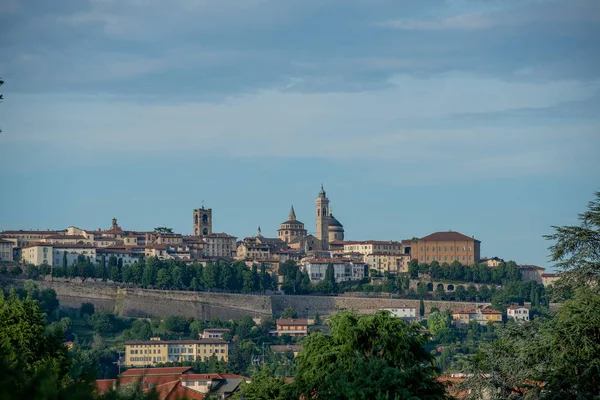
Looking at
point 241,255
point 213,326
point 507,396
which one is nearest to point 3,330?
point 507,396

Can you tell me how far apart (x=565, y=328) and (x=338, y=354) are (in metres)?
3.36

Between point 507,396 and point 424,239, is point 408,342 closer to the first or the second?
point 507,396

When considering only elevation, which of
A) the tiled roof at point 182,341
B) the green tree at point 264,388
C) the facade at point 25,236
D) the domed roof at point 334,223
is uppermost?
the domed roof at point 334,223

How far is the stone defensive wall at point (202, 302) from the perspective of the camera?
105 metres

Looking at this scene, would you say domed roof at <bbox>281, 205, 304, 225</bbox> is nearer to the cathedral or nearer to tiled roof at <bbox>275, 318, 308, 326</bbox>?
the cathedral

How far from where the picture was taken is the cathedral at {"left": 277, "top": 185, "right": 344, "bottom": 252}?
14412 centimetres

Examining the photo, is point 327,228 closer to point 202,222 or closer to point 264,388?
point 202,222

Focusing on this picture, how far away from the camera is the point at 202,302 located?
362ft

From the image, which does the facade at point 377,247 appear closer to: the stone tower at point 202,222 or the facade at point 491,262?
the facade at point 491,262

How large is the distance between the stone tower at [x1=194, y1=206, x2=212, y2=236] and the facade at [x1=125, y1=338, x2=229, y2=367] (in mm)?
44347

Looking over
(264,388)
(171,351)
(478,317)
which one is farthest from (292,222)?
(264,388)

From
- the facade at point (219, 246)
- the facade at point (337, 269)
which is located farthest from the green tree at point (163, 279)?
the facade at point (219, 246)

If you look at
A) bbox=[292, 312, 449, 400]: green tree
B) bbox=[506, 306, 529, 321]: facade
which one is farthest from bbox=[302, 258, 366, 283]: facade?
bbox=[292, 312, 449, 400]: green tree

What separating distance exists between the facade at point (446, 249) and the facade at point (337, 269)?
6.85 m
